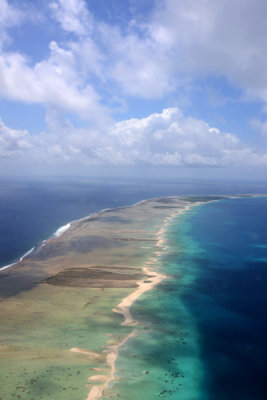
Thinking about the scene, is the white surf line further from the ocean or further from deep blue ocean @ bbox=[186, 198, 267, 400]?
deep blue ocean @ bbox=[186, 198, 267, 400]

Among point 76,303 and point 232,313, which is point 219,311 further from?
point 76,303

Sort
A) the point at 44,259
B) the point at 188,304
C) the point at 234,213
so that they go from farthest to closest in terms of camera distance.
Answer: the point at 234,213 < the point at 44,259 < the point at 188,304

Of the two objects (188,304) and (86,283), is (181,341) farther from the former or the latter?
(86,283)

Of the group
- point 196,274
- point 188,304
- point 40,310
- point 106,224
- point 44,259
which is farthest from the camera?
point 106,224

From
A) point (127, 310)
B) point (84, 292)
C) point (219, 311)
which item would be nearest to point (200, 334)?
point (219, 311)

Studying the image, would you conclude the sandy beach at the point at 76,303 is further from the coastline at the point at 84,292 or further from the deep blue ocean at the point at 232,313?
the deep blue ocean at the point at 232,313

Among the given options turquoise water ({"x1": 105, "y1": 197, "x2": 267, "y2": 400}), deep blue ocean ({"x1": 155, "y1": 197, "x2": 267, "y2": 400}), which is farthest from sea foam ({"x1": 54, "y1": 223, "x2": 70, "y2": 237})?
turquoise water ({"x1": 105, "y1": 197, "x2": 267, "y2": 400})

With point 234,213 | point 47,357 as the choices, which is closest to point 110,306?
point 47,357

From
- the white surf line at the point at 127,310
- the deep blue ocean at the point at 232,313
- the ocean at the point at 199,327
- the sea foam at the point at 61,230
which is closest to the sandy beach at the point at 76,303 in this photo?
the white surf line at the point at 127,310
